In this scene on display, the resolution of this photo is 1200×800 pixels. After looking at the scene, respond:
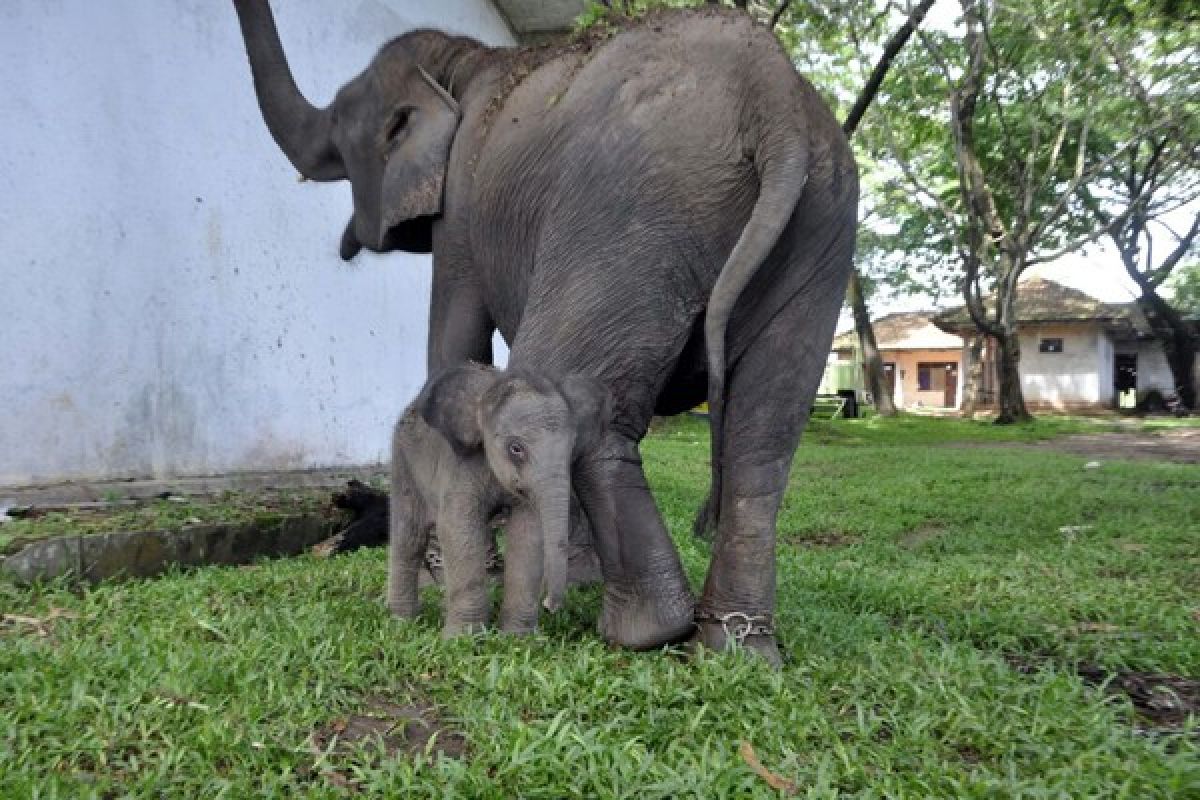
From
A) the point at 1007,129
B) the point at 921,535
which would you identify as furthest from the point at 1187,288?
the point at 921,535

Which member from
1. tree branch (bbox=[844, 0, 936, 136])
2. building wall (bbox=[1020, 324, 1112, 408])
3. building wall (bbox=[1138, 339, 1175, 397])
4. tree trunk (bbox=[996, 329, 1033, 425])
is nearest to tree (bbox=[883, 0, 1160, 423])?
tree trunk (bbox=[996, 329, 1033, 425])

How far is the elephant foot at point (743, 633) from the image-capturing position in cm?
276

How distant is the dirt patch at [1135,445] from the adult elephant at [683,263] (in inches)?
425

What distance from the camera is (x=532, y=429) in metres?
2.55

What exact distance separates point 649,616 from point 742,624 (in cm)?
26

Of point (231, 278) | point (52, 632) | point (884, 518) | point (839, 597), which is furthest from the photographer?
point (884, 518)

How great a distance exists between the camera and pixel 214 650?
2.70 metres

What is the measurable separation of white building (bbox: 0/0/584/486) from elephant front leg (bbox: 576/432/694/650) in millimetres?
3349

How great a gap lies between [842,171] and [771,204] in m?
0.43

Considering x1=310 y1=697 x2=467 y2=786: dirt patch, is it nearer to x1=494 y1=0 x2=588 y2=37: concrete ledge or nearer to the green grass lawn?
the green grass lawn

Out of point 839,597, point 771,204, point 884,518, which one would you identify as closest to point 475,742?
point 771,204

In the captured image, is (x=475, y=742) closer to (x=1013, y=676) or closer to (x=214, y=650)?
(x=214, y=650)

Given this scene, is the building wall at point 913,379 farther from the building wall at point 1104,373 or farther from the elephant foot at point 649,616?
the elephant foot at point 649,616

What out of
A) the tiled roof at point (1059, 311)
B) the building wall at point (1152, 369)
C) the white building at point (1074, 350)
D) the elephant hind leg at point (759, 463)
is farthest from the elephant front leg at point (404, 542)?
the building wall at point (1152, 369)
